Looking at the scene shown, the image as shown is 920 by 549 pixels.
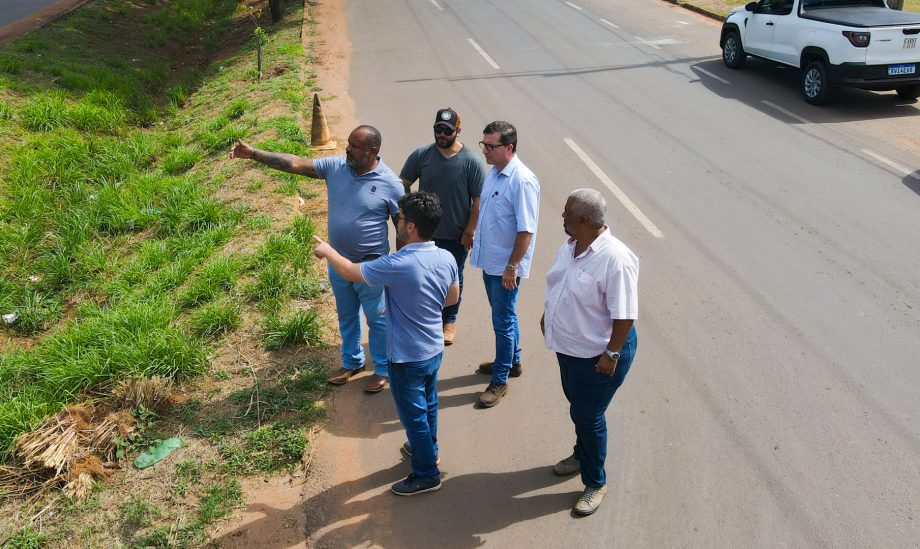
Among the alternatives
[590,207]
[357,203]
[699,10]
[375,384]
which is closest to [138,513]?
[375,384]

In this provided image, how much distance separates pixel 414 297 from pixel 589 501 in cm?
162

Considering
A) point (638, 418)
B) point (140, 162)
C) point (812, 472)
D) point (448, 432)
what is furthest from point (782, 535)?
point (140, 162)

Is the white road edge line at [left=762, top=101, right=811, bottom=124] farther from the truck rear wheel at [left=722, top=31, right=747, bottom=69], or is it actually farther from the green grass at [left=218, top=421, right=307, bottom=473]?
the green grass at [left=218, top=421, right=307, bottom=473]

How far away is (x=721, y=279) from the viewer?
7.16 meters

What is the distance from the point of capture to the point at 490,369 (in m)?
5.96

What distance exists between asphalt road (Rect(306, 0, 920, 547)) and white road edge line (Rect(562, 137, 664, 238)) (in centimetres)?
7

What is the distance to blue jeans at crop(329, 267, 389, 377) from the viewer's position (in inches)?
216

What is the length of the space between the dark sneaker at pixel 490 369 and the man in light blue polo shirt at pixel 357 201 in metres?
0.88

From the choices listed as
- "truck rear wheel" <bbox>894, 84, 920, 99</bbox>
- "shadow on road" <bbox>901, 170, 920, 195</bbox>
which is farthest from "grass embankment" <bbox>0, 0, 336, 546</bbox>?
"truck rear wheel" <bbox>894, 84, 920, 99</bbox>

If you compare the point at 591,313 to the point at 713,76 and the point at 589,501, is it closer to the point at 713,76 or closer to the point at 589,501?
the point at 589,501

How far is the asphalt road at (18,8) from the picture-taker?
18750 mm

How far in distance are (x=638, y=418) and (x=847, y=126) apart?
26.9 ft

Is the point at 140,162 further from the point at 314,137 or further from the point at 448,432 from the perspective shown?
the point at 448,432

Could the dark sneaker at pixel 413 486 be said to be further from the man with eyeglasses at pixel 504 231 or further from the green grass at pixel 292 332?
the green grass at pixel 292 332
